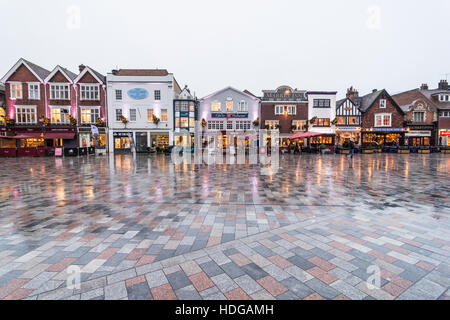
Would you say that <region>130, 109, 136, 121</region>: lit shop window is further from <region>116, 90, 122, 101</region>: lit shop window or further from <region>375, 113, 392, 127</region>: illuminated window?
<region>375, 113, 392, 127</region>: illuminated window

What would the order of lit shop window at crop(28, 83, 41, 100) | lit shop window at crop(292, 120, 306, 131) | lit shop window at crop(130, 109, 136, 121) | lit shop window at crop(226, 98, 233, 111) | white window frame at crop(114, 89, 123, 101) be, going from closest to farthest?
1. lit shop window at crop(28, 83, 41, 100)
2. white window frame at crop(114, 89, 123, 101)
3. lit shop window at crop(130, 109, 136, 121)
4. lit shop window at crop(226, 98, 233, 111)
5. lit shop window at crop(292, 120, 306, 131)

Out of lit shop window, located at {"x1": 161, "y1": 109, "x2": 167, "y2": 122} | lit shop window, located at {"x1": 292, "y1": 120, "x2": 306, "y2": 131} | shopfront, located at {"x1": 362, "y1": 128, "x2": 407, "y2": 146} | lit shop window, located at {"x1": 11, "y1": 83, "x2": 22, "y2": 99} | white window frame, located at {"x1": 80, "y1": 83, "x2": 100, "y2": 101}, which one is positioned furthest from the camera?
shopfront, located at {"x1": 362, "y1": 128, "x2": 407, "y2": 146}

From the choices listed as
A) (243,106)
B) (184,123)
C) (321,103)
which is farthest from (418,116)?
(184,123)

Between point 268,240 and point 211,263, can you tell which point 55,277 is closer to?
point 211,263

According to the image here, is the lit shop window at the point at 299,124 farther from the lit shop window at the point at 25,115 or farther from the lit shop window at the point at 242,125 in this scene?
the lit shop window at the point at 25,115

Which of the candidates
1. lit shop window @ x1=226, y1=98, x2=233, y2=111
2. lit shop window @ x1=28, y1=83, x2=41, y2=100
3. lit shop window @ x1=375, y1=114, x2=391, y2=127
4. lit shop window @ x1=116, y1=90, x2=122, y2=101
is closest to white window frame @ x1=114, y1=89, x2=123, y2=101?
lit shop window @ x1=116, y1=90, x2=122, y2=101

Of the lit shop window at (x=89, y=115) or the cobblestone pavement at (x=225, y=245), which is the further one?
the lit shop window at (x=89, y=115)

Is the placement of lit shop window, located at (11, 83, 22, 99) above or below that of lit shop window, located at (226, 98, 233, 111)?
above

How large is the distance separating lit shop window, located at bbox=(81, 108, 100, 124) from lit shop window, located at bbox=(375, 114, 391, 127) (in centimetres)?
4308

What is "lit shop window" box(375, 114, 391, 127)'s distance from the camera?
34.9 meters

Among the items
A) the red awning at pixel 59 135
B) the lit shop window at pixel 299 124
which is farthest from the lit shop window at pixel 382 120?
the red awning at pixel 59 135

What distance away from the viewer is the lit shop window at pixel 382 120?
34875 mm

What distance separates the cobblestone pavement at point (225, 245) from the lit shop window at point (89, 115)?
2737 centimetres

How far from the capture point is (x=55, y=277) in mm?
2809
